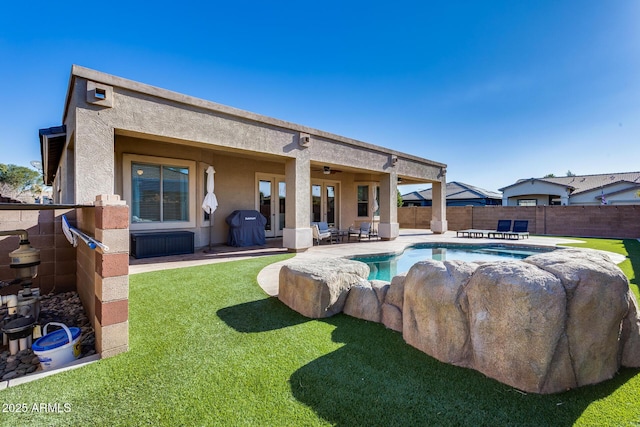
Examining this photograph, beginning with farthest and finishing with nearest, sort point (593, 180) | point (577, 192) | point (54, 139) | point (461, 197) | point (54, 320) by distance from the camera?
point (593, 180)
point (461, 197)
point (577, 192)
point (54, 139)
point (54, 320)

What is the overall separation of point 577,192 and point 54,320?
147ft

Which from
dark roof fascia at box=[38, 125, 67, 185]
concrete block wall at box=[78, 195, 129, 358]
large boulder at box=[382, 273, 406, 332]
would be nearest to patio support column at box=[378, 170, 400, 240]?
large boulder at box=[382, 273, 406, 332]

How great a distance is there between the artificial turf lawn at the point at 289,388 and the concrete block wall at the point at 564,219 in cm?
1835

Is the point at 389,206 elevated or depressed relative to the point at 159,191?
depressed

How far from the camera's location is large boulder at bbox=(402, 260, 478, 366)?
2.88m

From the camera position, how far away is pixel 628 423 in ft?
6.63

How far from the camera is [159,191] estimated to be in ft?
30.2

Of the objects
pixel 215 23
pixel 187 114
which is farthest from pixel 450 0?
pixel 187 114

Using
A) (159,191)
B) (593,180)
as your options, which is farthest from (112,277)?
(593,180)

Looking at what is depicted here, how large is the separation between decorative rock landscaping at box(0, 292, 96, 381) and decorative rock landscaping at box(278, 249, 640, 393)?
4052 mm

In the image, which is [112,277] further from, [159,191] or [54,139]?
[54,139]

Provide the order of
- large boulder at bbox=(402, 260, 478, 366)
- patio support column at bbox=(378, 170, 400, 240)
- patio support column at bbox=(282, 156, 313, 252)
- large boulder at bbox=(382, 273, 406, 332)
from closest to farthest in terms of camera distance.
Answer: large boulder at bbox=(402, 260, 478, 366) → large boulder at bbox=(382, 273, 406, 332) → patio support column at bbox=(282, 156, 313, 252) → patio support column at bbox=(378, 170, 400, 240)

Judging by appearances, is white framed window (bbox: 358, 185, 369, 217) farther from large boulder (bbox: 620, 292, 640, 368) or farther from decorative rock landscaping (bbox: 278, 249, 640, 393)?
large boulder (bbox: 620, 292, 640, 368)

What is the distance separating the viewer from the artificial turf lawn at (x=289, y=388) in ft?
6.95
